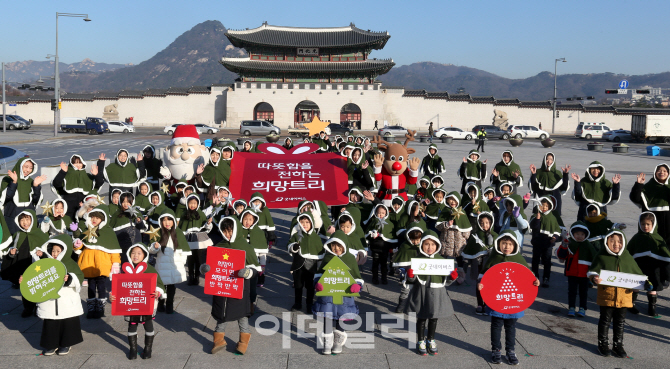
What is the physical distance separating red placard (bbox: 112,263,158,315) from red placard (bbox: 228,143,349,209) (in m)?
4.12

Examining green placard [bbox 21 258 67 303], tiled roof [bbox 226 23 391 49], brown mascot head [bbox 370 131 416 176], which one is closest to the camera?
green placard [bbox 21 258 67 303]

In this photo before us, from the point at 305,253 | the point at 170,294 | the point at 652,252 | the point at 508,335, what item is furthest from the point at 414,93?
the point at 508,335

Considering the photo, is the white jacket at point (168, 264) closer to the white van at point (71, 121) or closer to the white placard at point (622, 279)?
the white placard at point (622, 279)

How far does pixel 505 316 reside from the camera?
534cm

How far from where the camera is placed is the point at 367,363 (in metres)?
5.34

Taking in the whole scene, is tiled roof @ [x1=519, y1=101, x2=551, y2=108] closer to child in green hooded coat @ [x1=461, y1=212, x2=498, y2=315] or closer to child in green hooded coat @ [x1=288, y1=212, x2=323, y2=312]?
child in green hooded coat @ [x1=461, y1=212, x2=498, y2=315]

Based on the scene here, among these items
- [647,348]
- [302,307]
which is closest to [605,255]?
[647,348]

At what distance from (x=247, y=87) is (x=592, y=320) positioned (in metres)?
50.2

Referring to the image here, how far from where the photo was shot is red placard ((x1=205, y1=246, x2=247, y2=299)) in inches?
217

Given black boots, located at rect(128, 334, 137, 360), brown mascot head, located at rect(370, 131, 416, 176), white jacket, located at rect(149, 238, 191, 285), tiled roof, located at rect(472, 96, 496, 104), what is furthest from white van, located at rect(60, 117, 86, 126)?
black boots, located at rect(128, 334, 137, 360)

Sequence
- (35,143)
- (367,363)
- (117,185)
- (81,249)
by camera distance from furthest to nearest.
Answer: (35,143), (117,185), (81,249), (367,363)

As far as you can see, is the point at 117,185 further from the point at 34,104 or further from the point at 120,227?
the point at 34,104

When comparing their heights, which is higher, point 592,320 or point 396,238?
point 396,238

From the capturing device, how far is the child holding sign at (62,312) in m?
5.40
